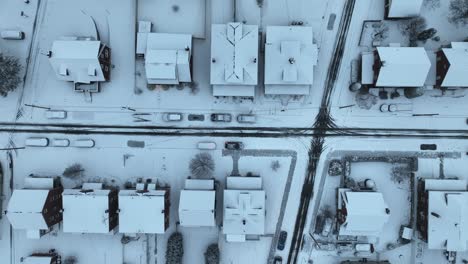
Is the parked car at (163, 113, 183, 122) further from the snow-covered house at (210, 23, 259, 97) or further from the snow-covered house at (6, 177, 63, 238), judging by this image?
the snow-covered house at (6, 177, 63, 238)

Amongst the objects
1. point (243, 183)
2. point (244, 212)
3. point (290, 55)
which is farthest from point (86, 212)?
point (290, 55)

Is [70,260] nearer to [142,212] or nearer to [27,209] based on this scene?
[27,209]

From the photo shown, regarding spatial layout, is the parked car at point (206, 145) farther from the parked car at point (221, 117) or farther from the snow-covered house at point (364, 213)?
the snow-covered house at point (364, 213)

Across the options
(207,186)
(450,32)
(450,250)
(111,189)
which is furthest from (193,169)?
(450,32)

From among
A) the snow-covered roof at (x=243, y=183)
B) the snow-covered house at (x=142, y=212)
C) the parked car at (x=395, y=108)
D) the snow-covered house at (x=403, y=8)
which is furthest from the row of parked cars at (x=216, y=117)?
the snow-covered house at (x=403, y=8)

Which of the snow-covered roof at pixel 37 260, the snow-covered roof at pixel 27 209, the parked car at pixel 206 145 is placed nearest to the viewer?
the snow-covered roof at pixel 27 209

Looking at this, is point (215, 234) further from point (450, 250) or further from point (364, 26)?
point (364, 26)
